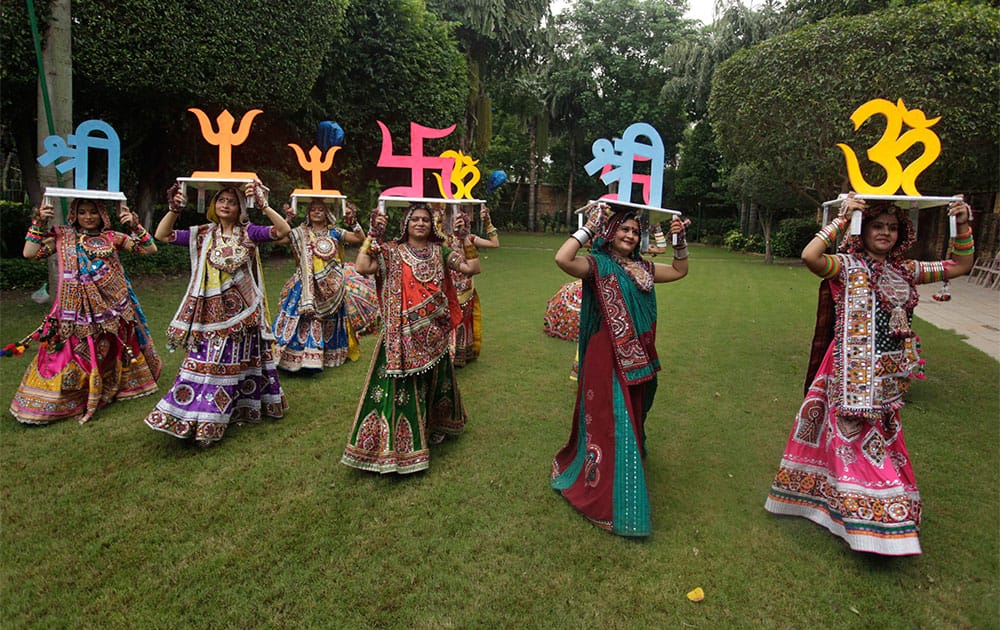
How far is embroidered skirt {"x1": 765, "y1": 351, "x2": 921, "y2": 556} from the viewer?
9.72 feet

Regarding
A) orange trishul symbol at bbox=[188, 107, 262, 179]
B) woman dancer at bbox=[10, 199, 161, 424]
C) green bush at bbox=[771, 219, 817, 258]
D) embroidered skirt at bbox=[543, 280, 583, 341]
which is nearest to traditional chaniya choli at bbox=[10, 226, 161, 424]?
woman dancer at bbox=[10, 199, 161, 424]

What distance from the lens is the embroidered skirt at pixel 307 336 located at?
20.1ft

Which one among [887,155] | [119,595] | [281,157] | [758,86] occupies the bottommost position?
[119,595]

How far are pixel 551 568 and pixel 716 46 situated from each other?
1012 inches

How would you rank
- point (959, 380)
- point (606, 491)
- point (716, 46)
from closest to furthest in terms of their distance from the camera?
point (606, 491) < point (959, 380) < point (716, 46)

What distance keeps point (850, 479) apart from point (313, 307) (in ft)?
16.5

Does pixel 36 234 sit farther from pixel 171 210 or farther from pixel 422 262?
pixel 422 262

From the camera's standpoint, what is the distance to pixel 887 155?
3.05m

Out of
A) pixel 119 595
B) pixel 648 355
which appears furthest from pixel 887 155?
pixel 119 595

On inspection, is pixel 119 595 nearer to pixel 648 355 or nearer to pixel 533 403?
pixel 648 355

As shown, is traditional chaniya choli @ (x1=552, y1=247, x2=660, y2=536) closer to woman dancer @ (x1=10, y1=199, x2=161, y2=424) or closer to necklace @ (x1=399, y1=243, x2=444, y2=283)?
necklace @ (x1=399, y1=243, x2=444, y2=283)

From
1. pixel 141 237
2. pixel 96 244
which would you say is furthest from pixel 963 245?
pixel 96 244

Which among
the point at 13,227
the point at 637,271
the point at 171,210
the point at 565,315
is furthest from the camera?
the point at 13,227

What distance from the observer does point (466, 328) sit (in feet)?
21.3
